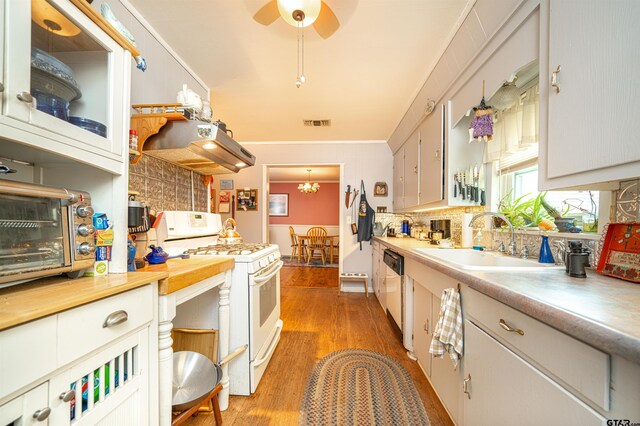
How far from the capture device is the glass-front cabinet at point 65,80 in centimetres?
67

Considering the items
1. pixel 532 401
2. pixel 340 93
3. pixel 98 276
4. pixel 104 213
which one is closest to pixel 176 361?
pixel 98 276

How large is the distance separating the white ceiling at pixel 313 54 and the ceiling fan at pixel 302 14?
0.04 m

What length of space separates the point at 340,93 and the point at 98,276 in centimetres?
239

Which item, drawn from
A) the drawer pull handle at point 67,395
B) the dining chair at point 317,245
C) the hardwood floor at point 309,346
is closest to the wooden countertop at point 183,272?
the drawer pull handle at point 67,395

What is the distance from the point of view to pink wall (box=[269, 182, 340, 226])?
7684 millimetres

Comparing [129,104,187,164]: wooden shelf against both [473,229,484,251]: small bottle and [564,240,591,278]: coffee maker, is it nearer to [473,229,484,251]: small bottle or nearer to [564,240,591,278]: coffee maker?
[564,240,591,278]: coffee maker

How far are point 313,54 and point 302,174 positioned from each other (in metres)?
5.06

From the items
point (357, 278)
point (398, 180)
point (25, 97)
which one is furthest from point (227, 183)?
point (25, 97)

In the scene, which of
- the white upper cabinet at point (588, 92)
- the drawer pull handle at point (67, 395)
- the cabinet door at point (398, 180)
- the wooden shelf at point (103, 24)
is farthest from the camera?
the cabinet door at point (398, 180)

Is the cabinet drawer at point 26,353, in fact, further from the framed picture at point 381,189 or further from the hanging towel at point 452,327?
the framed picture at point 381,189

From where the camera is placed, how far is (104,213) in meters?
1.01

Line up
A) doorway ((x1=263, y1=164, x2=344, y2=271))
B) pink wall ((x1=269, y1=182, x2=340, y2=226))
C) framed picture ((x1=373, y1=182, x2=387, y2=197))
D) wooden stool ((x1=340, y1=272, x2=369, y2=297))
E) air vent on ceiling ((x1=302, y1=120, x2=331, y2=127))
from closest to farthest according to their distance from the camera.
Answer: air vent on ceiling ((x1=302, y1=120, x2=331, y2=127)), wooden stool ((x1=340, y1=272, x2=369, y2=297)), framed picture ((x1=373, y1=182, x2=387, y2=197)), doorway ((x1=263, y1=164, x2=344, y2=271)), pink wall ((x1=269, y1=182, x2=340, y2=226))

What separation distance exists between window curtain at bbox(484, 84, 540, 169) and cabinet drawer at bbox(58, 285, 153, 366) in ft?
6.78

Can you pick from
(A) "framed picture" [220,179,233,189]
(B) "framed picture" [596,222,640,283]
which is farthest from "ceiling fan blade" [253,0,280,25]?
(A) "framed picture" [220,179,233,189]
